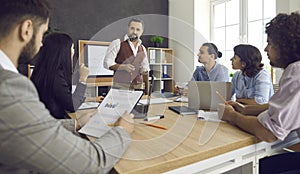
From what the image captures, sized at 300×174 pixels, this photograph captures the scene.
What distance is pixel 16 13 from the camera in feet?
1.94

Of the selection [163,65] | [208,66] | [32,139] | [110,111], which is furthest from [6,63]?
[163,65]

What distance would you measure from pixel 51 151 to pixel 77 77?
1.42 meters

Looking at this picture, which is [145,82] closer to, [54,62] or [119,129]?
[54,62]

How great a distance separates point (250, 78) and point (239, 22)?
2295 millimetres

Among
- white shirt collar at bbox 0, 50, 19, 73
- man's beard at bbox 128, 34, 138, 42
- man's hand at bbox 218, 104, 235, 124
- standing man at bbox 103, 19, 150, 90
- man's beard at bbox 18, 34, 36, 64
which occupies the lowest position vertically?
man's hand at bbox 218, 104, 235, 124

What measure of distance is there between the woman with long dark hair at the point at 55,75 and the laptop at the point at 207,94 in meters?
0.80

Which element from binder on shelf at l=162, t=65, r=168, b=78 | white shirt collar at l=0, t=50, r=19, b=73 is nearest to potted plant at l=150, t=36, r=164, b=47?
binder on shelf at l=162, t=65, r=168, b=78

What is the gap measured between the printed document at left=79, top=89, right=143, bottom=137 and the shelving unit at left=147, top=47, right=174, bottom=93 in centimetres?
320

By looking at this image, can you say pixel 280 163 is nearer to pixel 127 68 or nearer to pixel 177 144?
pixel 177 144

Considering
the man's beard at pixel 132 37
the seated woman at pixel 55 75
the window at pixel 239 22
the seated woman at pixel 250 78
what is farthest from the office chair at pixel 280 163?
the window at pixel 239 22

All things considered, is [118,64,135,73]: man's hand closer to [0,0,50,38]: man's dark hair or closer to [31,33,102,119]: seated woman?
[31,33,102,119]: seated woman

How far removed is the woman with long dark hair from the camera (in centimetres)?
128

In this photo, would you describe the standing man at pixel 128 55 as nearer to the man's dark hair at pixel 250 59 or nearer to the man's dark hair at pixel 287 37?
the man's dark hair at pixel 250 59

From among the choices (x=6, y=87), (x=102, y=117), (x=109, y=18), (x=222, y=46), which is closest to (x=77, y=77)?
(x=102, y=117)
